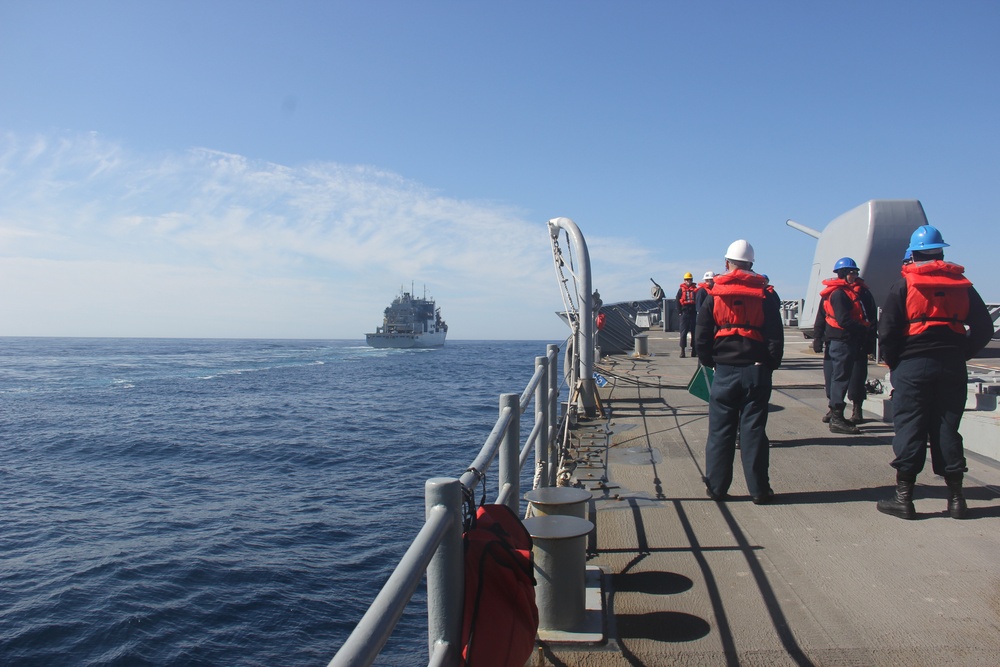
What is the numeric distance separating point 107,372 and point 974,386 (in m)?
59.3

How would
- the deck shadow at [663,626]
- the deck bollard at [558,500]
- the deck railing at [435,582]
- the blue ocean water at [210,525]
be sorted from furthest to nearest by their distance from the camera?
the blue ocean water at [210,525], the deck bollard at [558,500], the deck shadow at [663,626], the deck railing at [435,582]

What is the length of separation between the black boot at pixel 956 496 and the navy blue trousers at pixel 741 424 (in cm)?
100

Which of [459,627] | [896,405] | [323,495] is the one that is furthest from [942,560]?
[323,495]

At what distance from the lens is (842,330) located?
6465mm

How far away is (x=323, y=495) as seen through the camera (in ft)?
49.0

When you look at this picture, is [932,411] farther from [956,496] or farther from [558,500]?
[558,500]

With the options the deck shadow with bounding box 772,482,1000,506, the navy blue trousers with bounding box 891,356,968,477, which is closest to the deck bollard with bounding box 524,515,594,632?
the deck shadow with bounding box 772,482,1000,506

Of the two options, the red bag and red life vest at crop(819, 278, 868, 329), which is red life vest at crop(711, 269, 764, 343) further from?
the red bag

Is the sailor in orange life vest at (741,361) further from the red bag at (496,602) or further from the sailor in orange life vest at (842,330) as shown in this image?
the red bag at (496,602)

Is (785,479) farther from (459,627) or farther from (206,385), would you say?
(206,385)

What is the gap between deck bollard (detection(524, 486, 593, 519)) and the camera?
3158mm

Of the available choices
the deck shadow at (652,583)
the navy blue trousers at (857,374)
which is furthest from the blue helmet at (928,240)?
the navy blue trousers at (857,374)

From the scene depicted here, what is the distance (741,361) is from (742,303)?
0.38m

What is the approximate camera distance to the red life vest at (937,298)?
4.03 metres
